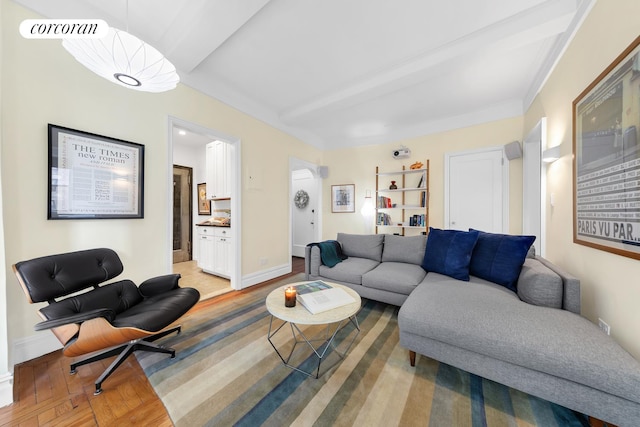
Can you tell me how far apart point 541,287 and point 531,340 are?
1.95ft

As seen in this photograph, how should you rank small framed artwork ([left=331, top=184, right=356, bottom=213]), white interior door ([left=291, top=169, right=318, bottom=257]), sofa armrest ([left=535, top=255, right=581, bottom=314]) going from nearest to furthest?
sofa armrest ([left=535, top=255, right=581, bottom=314]) → small framed artwork ([left=331, top=184, right=356, bottom=213]) → white interior door ([left=291, top=169, right=318, bottom=257])

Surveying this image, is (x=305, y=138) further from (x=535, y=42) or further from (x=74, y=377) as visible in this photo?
(x=74, y=377)

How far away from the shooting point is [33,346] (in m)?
1.68

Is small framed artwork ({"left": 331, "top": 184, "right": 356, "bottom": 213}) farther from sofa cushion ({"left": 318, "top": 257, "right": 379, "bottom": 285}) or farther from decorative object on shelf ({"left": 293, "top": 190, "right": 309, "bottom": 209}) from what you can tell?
sofa cushion ({"left": 318, "top": 257, "right": 379, "bottom": 285})

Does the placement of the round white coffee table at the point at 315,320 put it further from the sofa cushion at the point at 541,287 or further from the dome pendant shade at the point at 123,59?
the dome pendant shade at the point at 123,59

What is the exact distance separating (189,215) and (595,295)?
20.2ft

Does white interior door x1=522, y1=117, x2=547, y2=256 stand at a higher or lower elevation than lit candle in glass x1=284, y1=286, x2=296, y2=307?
higher

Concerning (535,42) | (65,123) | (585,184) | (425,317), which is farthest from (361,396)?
(535,42)

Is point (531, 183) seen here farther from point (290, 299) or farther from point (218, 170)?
point (218, 170)

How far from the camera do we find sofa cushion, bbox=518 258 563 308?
4.93 feet

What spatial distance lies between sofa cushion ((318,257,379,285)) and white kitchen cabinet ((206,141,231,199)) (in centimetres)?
234

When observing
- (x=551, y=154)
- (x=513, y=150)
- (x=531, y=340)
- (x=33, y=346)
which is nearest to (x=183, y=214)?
(x=33, y=346)

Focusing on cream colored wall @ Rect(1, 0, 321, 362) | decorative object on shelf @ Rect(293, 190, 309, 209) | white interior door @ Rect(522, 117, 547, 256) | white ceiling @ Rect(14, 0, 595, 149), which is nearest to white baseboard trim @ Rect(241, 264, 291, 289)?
cream colored wall @ Rect(1, 0, 321, 362)

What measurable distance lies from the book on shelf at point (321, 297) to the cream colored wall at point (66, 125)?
5.64 ft
